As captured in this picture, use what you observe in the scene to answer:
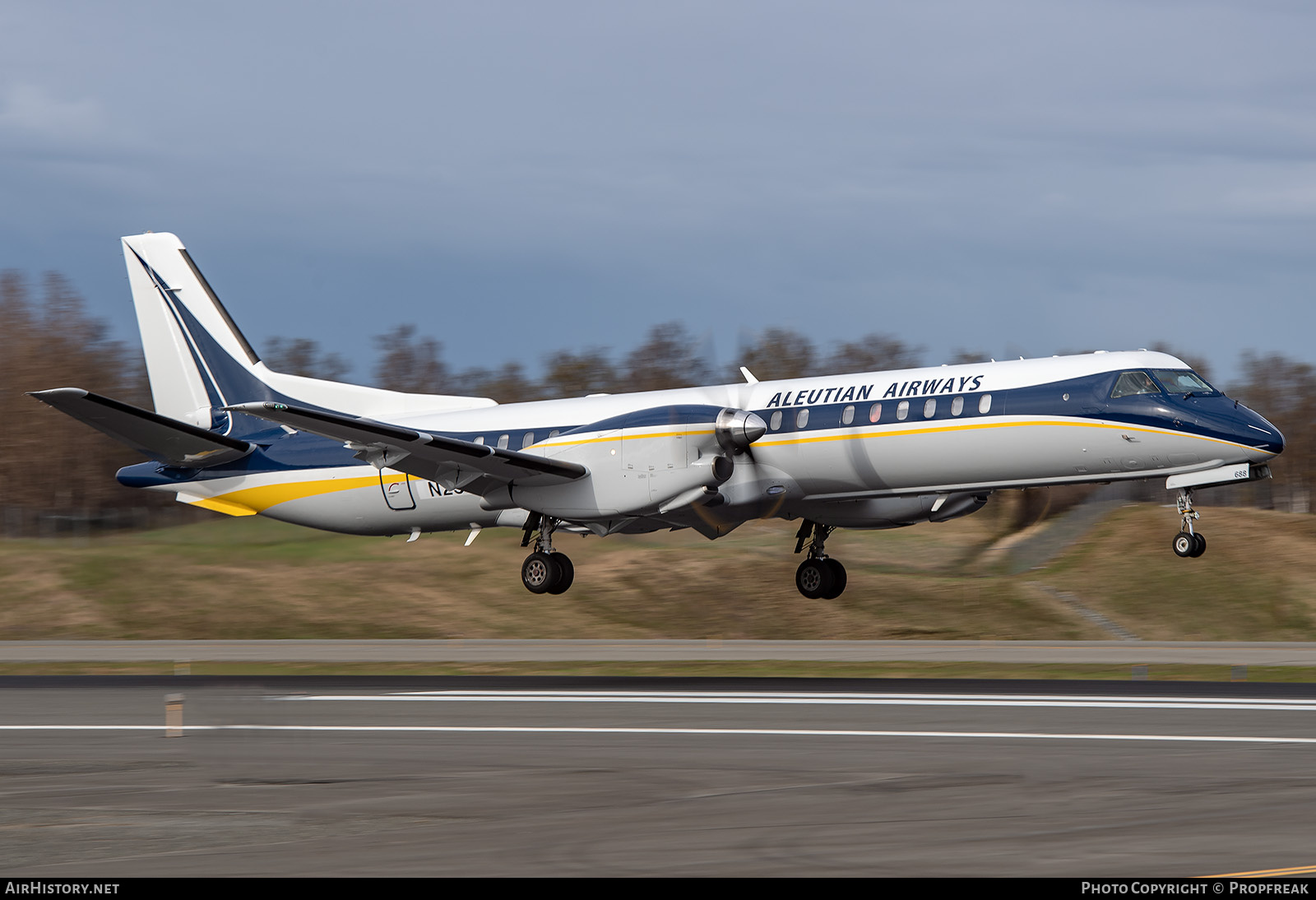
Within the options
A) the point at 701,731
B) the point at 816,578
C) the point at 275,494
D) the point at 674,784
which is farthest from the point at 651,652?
the point at 674,784

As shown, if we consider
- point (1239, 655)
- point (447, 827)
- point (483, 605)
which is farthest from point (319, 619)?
point (447, 827)

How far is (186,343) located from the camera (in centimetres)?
3428

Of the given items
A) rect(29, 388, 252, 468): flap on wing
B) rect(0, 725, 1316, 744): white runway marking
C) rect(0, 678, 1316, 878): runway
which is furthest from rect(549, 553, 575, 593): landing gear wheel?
rect(0, 725, 1316, 744): white runway marking

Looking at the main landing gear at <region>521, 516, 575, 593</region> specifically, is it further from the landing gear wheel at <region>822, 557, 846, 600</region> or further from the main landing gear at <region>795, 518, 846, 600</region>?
the landing gear wheel at <region>822, 557, 846, 600</region>

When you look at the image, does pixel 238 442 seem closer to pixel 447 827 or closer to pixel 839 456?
pixel 839 456

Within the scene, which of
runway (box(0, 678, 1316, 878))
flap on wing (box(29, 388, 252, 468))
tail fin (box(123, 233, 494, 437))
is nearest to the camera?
runway (box(0, 678, 1316, 878))

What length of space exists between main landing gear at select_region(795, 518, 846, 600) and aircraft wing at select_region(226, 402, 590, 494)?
237 inches

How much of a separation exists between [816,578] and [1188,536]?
903cm

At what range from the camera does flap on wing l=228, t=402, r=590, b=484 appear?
84.4 feet

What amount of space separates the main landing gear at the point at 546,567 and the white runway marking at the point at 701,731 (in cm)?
1055

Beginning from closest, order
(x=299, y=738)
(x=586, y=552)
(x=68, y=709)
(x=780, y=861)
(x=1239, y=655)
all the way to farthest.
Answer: (x=780, y=861), (x=299, y=738), (x=68, y=709), (x=1239, y=655), (x=586, y=552)

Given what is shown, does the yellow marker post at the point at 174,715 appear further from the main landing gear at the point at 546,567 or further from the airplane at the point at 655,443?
the main landing gear at the point at 546,567

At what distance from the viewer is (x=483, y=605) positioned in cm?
4719

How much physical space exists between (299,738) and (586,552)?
33149mm
